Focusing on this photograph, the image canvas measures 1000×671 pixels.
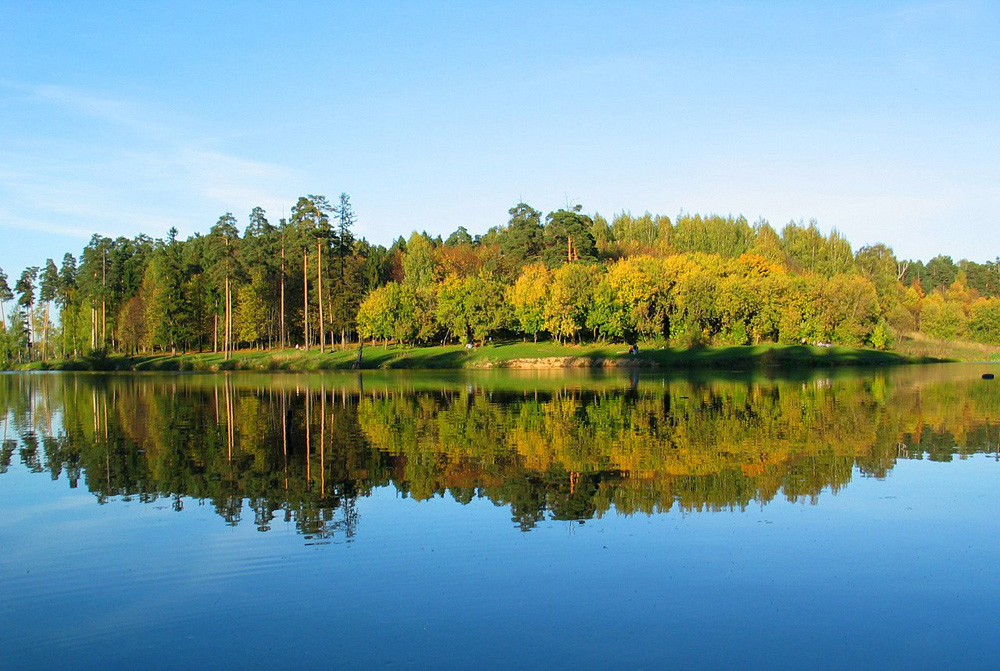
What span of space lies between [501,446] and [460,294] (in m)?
77.3

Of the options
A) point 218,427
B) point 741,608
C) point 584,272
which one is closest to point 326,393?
point 218,427

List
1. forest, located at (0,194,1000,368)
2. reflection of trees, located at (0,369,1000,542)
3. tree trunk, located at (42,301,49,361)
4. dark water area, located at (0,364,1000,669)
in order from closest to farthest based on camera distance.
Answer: dark water area, located at (0,364,1000,669) → reflection of trees, located at (0,369,1000,542) → forest, located at (0,194,1000,368) → tree trunk, located at (42,301,49,361)

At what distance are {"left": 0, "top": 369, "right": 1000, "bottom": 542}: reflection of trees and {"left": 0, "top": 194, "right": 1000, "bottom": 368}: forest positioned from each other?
163 feet

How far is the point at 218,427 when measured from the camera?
3114 centimetres

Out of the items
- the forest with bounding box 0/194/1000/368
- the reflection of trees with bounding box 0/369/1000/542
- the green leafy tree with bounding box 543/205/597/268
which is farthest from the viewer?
the green leafy tree with bounding box 543/205/597/268

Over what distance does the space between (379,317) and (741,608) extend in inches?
3693

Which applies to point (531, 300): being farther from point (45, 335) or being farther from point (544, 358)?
point (45, 335)

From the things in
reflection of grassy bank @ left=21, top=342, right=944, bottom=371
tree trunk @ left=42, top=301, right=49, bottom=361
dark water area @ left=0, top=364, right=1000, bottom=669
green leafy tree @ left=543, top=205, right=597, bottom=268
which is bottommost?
dark water area @ left=0, top=364, right=1000, bottom=669

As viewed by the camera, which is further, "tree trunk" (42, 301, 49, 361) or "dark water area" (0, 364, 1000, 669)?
"tree trunk" (42, 301, 49, 361)

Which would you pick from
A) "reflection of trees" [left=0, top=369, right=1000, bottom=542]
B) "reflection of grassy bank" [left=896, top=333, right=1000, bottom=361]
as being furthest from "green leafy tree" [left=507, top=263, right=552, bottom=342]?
"reflection of trees" [left=0, top=369, right=1000, bottom=542]

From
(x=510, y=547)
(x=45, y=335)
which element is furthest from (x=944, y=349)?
(x=45, y=335)

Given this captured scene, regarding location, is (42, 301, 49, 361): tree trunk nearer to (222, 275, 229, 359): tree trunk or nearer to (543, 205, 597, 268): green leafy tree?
(222, 275, 229, 359): tree trunk

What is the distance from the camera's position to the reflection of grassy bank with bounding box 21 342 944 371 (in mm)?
79312

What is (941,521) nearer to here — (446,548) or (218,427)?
(446,548)
